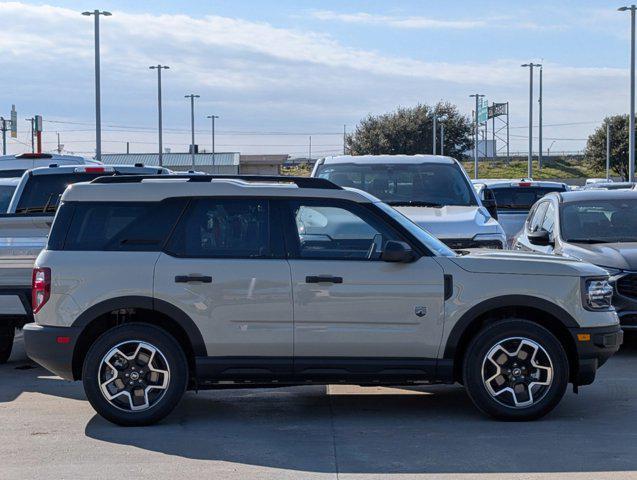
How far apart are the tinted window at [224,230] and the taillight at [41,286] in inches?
36.6

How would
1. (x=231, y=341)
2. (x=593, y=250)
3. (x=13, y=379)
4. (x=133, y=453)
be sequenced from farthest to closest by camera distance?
(x=593, y=250) → (x=13, y=379) → (x=231, y=341) → (x=133, y=453)

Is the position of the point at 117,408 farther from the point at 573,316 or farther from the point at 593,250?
the point at 593,250

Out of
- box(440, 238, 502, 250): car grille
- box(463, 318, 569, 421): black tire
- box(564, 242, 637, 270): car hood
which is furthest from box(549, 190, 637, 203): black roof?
box(463, 318, 569, 421): black tire

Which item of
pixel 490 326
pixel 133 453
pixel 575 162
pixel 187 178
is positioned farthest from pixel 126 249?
pixel 575 162

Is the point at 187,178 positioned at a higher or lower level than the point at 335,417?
higher

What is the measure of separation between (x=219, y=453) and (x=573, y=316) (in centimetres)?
281

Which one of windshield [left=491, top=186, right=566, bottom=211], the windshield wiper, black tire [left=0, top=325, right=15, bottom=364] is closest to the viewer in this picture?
black tire [left=0, top=325, right=15, bottom=364]

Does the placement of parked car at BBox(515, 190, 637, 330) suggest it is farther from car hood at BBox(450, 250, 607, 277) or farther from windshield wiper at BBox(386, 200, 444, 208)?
car hood at BBox(450, 250, 607, 277)

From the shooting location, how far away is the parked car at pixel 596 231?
33.9 ft

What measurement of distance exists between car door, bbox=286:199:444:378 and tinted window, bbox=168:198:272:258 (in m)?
0.33

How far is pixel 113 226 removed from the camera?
7656mm

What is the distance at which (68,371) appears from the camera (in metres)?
7.59

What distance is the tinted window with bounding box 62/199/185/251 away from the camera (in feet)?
25.0

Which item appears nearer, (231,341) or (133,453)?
(133,453)
